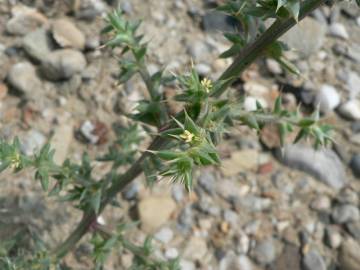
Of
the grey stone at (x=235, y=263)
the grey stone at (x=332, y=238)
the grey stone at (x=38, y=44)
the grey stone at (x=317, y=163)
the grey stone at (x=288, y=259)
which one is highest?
the grey stone at (x=38, y=44)

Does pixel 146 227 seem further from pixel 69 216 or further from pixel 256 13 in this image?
pixel 256 13

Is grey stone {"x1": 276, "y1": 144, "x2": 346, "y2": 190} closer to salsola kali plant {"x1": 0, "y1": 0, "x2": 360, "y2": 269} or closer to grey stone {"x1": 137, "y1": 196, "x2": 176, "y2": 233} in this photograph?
grey stone {"x1": 137, "y1": 196, "x2": 176, "y2": 233}

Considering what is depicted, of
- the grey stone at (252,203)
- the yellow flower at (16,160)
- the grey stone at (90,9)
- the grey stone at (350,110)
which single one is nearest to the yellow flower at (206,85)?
the yellow flower at (16,160)

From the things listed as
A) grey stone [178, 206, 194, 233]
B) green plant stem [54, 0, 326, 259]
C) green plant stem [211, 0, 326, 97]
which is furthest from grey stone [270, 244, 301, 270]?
green plant stem [211, 0, 326, 97]

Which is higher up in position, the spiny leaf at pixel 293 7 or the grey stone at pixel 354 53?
the spiny leaf at pixel 293 7

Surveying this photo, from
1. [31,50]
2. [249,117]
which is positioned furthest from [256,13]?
[31,50]

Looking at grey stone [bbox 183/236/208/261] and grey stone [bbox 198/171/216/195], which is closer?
grey stone [bbox 183/236/208/261]

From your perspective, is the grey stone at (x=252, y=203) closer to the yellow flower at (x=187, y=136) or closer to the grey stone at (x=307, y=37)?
the grey stone at (x=307, y=37)
